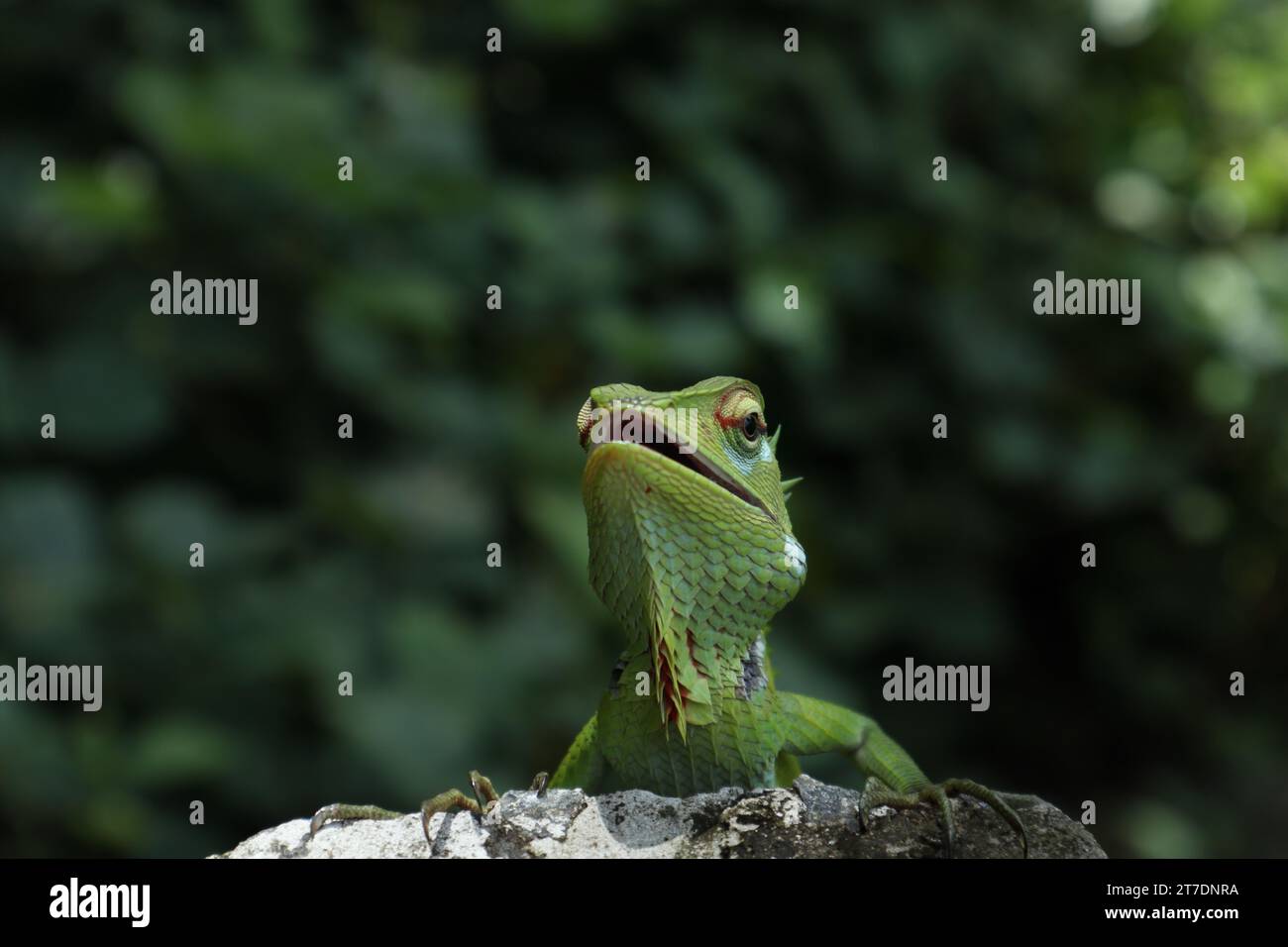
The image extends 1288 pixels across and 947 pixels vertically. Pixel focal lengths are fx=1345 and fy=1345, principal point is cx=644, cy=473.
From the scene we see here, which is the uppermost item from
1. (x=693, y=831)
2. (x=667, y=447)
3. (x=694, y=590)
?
(x=667, y=447)

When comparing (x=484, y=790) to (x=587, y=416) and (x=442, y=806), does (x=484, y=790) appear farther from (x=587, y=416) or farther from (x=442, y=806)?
(x=587, y=416)

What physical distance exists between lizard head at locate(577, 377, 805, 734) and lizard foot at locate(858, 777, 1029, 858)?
0.25 meters

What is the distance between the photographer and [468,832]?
1.72 metres

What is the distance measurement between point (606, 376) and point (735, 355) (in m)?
0.41

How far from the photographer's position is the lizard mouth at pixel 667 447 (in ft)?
5.47

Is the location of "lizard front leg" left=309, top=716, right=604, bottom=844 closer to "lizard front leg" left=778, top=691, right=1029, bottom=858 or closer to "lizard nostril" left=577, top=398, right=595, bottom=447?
"lizard front leg" left=778, top=691, right=1029, bottom=858

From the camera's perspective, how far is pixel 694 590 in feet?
5.73

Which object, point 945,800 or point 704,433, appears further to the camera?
point 704,433

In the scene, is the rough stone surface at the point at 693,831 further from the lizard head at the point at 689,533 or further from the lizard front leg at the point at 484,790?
the lizard head at the point at 689,533

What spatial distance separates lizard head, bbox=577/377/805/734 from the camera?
1712 mm

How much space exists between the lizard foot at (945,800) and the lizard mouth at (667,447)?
1.24 ft

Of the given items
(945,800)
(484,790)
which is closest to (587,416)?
(484,790)

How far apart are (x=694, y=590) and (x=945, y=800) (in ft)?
1.33
